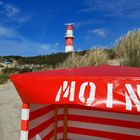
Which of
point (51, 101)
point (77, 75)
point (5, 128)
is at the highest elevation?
point (77, 75)

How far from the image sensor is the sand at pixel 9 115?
286 inches

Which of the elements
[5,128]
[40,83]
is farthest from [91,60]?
[40,83]

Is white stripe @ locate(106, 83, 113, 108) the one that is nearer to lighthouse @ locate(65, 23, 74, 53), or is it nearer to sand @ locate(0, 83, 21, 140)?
sand @ locate(0, 83, 21, 140)

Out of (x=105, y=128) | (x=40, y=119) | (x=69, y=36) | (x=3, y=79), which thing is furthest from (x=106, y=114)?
(x=69, y=36)

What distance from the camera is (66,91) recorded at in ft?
11.2

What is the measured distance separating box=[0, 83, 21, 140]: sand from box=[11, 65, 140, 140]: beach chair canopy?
6.32ft

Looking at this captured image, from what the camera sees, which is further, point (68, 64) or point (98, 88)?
point (68, 64)

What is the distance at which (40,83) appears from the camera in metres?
3.67

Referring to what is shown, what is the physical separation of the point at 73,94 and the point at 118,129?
220 centimetres

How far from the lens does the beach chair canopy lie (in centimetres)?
314

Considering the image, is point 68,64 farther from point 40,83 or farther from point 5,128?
point 40,83

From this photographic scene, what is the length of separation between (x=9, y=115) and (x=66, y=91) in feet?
17.8

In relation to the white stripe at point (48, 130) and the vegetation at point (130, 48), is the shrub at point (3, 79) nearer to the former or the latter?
the vegetation at point (130, 48)

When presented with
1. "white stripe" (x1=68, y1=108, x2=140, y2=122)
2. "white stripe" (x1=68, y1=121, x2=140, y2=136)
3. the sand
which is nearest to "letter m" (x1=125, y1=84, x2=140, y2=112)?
"white stripe" (x1=68, y1=108, x2=140, y2=122)
